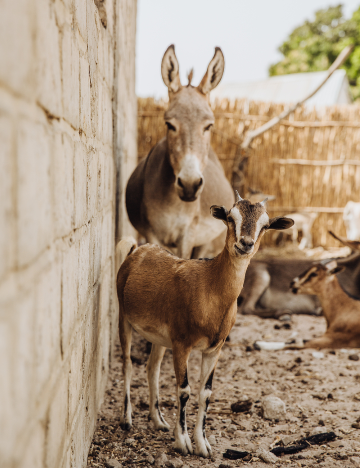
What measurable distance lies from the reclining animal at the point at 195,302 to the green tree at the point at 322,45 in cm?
2655

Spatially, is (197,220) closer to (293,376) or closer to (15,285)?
(293,376)

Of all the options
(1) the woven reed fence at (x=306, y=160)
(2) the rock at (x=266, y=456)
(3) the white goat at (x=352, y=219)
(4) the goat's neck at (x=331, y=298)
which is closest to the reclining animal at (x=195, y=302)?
(2) the rock at (x=266, y=456)

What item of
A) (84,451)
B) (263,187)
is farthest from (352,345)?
(263,187)

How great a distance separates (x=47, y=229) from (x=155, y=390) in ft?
7.28

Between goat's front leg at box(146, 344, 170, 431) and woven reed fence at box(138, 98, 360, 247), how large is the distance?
7.86m

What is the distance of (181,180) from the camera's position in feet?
12.9

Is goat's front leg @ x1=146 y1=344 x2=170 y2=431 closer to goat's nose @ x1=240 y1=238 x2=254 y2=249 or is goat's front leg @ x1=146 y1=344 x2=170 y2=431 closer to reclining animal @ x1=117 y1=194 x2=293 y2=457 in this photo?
reclining animal @ x1=117 y1=194 x2=293 y2=457

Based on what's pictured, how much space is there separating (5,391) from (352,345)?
499 centimetres

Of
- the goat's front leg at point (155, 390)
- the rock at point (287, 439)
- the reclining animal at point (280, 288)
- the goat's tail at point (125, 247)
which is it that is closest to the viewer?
the rock at point (287, 439)

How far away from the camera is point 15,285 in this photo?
1164mm

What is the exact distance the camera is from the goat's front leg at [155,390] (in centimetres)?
334

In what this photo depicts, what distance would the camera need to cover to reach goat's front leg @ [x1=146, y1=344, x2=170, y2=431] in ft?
11.0

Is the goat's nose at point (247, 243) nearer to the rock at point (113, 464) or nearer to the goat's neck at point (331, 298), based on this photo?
the rock at point (113, 464)

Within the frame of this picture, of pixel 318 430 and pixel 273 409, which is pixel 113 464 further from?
pixel 318 430
